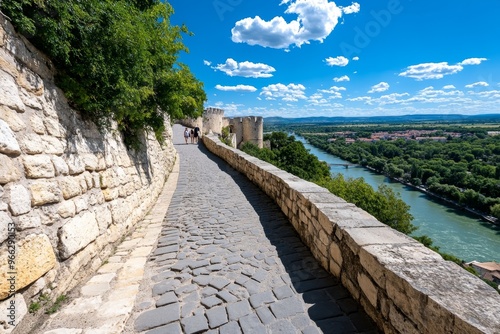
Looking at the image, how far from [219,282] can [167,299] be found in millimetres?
495

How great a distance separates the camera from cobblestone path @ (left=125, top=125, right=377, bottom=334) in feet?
6.24

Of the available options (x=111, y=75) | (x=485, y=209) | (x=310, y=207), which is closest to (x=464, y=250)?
(x=485, y=209)

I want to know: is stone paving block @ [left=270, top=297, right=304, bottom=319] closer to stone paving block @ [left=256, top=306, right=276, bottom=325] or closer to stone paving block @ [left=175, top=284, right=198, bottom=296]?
stone paving block @ [left=256, top=306, right=276, bottom=325]

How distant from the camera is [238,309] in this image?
2.07 meters

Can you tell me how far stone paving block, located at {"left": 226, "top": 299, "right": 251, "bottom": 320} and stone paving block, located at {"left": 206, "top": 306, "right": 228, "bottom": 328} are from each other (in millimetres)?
46

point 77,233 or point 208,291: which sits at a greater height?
point 77,233

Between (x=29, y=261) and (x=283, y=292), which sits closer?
(x=29, y=261)

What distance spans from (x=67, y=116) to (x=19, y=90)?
680 mm

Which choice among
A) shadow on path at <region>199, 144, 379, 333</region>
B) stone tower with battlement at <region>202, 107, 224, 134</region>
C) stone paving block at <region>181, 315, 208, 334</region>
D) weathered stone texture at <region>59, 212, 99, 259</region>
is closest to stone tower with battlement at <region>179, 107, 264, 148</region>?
stone tower with battlement at <region>202, 107, 224, 134</region>

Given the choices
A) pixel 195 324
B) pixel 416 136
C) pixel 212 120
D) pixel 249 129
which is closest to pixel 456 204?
pixel 249 129

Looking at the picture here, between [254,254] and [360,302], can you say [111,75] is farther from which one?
[360,302]

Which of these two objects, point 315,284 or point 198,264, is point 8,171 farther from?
point 315,284

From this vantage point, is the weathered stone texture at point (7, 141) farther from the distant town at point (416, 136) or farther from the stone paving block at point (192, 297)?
the distant town at point (416, 136)

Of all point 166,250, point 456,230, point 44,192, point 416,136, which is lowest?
point 456,230
